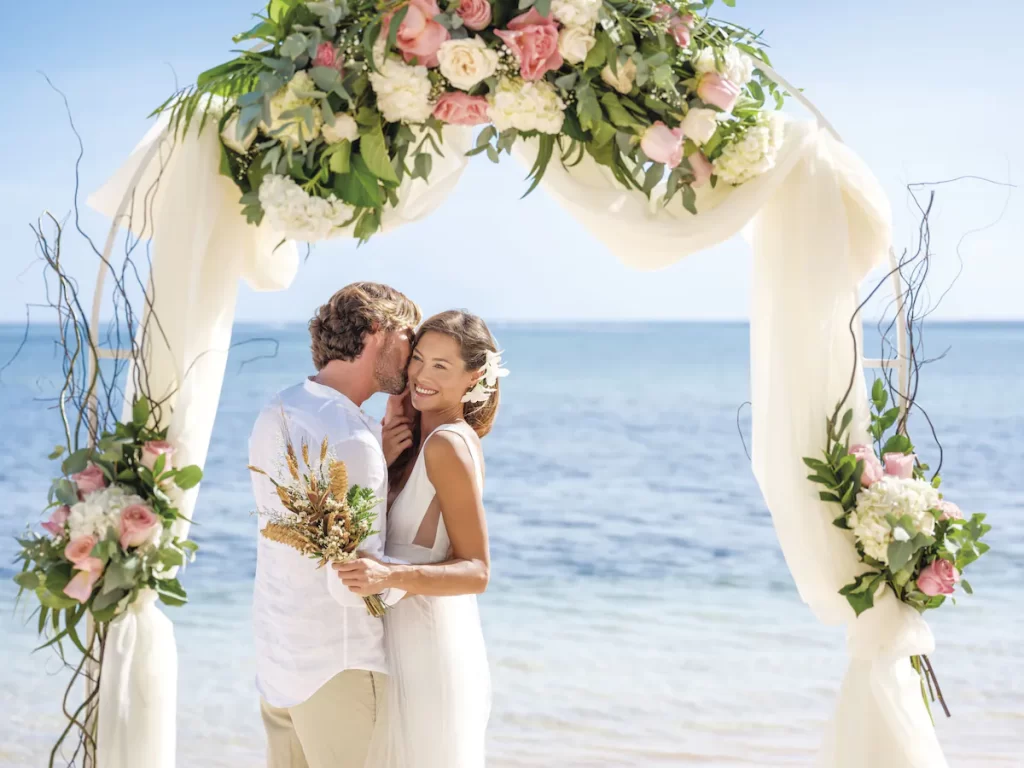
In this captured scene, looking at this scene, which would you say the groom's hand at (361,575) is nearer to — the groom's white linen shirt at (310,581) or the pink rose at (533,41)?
the groom's white linen shirt at (310,581)

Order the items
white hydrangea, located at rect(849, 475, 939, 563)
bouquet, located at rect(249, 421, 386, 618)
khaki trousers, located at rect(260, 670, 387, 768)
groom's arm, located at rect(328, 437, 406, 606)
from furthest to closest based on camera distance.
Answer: white hydrangea, located at rect(849, 475, 939, 563), khaki trousers, located at rect(260, 670, 387, 768), groom's arm, located at rect(328, 437, 406, 606), bouquet, located at rect(249, 421, 386, 618)

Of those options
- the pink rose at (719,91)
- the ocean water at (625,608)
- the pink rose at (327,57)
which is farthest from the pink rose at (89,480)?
the pink rose at (719,91)

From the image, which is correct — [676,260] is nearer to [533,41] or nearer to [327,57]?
[533,41]

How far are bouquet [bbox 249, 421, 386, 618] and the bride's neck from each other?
0.56m

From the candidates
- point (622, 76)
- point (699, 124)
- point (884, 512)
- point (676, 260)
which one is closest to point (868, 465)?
point (884, 512)

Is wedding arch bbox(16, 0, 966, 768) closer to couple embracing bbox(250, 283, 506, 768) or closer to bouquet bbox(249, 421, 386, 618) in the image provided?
couple embracing bbox(250, 283, 506, 768)

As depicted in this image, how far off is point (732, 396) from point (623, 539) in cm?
1086

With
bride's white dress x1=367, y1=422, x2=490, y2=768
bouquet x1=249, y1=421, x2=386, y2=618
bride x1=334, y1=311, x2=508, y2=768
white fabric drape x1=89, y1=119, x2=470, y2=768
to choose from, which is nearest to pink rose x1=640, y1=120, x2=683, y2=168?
white fabric drape x1=89, y1=119, x2=470, y2=768

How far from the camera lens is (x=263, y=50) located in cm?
283

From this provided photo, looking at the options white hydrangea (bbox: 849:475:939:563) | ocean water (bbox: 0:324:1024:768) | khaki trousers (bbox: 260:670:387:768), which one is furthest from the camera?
ocean water (bbox: 0:324:1024:768)

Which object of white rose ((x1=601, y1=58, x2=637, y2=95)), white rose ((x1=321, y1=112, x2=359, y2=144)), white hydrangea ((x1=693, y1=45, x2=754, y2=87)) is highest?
white hydrangea ((x1=693, y1=45, x2=754, y2=87))

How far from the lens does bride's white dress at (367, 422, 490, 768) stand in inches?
108

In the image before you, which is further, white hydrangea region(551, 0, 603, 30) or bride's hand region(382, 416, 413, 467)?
bride's hand region(382, 416, 413, 467)

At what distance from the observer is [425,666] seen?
9.11 feet
